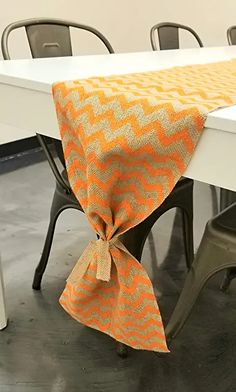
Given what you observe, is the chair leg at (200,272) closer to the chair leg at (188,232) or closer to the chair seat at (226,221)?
the chair seat at (226,221)

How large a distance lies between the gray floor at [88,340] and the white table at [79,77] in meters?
0.14

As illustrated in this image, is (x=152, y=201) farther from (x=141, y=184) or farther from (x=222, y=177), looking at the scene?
(x=222, y=177)

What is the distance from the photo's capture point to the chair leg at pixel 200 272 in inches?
33.9

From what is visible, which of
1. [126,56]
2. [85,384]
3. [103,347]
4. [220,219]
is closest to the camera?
[220,219]

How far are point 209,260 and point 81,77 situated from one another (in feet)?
1.48

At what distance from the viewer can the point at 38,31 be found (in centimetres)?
142

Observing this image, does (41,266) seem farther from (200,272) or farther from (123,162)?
(123,162)

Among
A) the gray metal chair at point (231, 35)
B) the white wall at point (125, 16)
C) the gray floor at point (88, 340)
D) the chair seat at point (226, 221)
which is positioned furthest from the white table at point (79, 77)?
the white wall at point (125, 16)

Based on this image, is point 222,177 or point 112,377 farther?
point 112,377

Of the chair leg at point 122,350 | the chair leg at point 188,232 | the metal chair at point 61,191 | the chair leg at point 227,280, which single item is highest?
the metal chair at point 61,191

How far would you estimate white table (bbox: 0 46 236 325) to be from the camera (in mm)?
630

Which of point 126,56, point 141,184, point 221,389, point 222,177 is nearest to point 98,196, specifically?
point 141,184

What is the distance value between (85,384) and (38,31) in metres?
1.05

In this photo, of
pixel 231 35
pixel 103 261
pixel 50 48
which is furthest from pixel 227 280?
pixel 231 35
